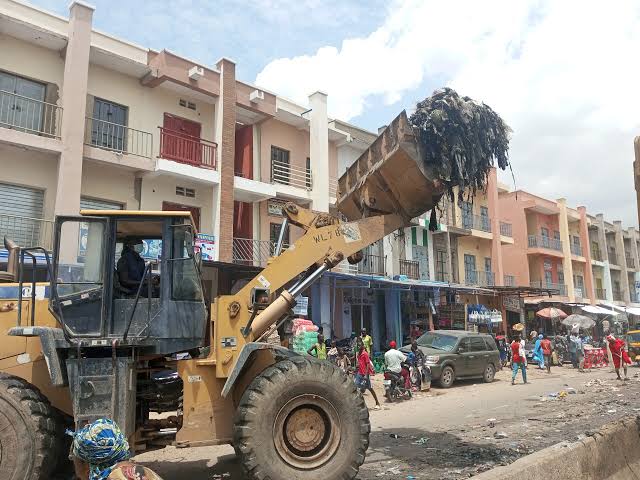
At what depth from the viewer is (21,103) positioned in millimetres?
14742

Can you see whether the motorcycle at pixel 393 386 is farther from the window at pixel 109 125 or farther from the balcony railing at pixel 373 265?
the window at pixel 109 125

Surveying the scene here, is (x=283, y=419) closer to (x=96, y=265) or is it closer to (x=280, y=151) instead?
(x=96, y=265)

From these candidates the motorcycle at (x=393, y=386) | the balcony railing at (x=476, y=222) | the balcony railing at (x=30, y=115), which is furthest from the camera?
the balcony railing at (x=476, y=222)

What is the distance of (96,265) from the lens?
533cm

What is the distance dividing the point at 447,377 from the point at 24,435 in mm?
14090

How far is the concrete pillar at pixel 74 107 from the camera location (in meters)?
14.5

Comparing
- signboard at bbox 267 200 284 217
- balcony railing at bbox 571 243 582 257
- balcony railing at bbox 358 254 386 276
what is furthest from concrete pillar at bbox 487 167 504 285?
signboard at bbox 267 200 284 217

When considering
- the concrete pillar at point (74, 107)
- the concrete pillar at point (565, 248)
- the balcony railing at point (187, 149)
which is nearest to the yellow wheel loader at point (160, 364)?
the concrete pillar at point (74, 107)

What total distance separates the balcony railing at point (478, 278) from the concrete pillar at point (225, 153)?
1763 centimetres

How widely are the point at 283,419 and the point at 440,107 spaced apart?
4.03 meters

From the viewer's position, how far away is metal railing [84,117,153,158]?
15972 millimetres

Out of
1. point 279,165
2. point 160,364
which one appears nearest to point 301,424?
point 160,364

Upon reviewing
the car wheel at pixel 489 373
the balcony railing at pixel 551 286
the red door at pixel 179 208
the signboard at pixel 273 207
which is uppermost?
the signboard at pixel 273 207

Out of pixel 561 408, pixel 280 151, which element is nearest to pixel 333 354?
pixel 561 408
